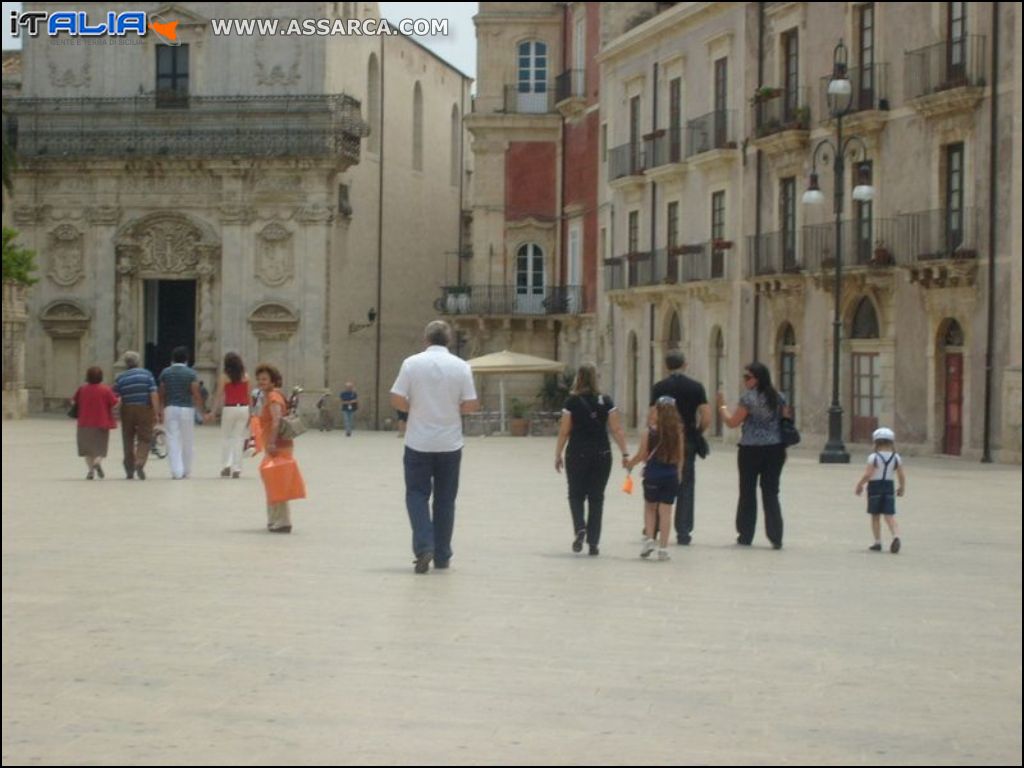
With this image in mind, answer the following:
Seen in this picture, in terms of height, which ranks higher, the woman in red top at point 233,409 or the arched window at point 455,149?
the arched window at point 455,149

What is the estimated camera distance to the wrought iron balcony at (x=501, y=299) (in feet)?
203

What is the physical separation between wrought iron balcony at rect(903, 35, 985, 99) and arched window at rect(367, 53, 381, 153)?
29239mm

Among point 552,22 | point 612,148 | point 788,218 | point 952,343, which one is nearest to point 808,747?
point 952,343

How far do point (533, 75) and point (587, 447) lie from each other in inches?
1877

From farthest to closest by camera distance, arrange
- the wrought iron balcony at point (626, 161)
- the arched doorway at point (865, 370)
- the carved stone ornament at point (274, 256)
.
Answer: the carved stone ornament at point (274, 256) → the wrought iron balcony at point (626, 161) → the arched doorway at point (865, 370)

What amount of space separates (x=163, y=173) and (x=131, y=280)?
3.30 metres

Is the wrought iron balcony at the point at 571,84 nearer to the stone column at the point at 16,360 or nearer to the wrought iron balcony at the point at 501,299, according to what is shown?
the wrought iron balcony at the point at 501,299

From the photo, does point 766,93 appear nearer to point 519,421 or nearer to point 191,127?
point 519,421

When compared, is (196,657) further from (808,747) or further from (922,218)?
(922,218)

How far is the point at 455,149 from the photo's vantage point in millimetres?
74375

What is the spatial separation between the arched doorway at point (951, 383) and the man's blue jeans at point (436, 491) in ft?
80.0

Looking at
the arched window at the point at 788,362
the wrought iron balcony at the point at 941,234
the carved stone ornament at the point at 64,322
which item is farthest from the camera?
the carved stone ornament at the point at 64,322

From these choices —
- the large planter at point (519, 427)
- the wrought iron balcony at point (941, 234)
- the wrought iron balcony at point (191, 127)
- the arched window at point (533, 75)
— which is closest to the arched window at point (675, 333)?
the large planter at point (519, 427)

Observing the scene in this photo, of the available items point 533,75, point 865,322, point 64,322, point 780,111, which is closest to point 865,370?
point 865,322
